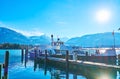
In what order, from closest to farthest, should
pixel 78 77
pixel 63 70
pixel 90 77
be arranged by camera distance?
1. pixel 90 77
2. pixel 78 77
3. pixel 63 70

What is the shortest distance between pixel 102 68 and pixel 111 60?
69.3 ft

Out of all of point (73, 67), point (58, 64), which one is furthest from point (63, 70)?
point (73, 67)

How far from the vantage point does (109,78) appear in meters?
19.4

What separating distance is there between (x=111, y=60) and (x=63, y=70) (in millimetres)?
11262

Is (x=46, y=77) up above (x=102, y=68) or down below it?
below

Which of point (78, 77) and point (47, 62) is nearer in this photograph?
point (78, 77)

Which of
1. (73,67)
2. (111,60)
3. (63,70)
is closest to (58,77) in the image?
(73,67)

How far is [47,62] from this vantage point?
37750mm

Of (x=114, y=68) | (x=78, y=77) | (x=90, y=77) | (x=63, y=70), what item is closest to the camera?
(x=114, y=68)

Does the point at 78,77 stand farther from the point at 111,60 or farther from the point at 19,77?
the point at 111,60

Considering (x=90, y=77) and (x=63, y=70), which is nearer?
(x=90, y=77)

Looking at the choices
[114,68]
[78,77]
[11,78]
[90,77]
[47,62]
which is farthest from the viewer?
[47,62]

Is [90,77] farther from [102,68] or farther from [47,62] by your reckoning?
[47,62]

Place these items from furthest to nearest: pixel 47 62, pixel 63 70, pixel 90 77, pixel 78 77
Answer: pixel 47 62
pixel 63 70
pixel 78 77
pixel 90 77
